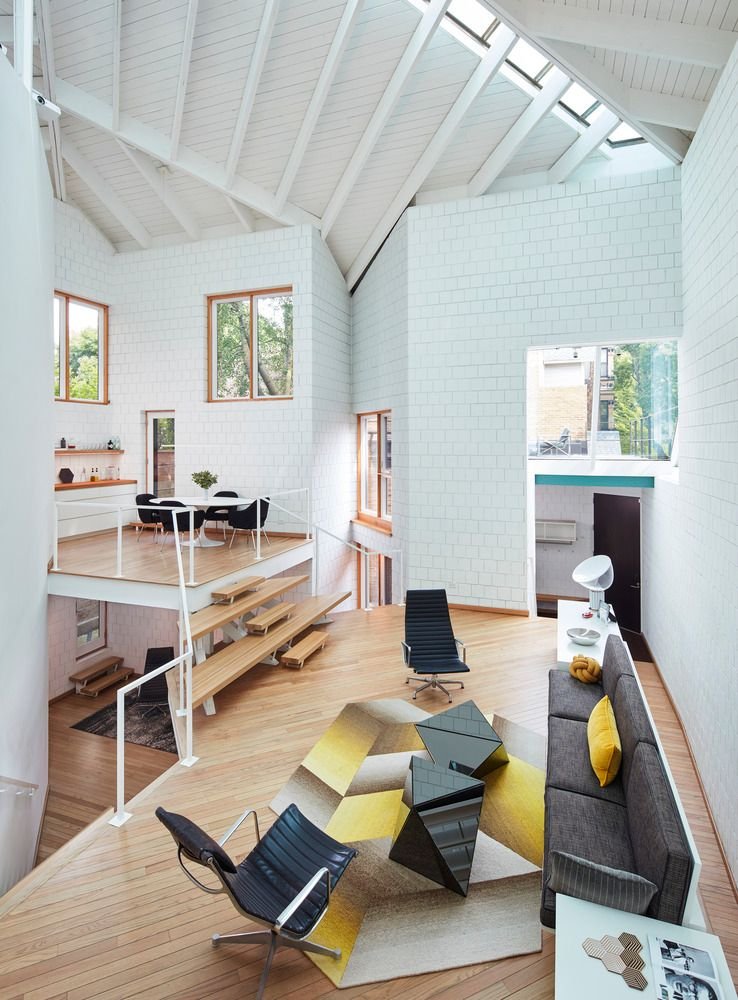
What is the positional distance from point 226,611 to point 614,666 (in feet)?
11.7

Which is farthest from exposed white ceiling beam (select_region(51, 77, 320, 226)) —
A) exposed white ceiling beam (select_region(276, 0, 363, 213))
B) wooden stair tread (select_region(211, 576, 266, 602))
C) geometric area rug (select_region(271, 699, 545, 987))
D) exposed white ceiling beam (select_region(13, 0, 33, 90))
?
geometric area rug (select_region(271, 699, 545, 987))

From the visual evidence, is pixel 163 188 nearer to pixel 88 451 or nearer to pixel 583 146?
pixel 88 451

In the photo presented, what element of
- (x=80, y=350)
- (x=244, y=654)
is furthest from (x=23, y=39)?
(x=244, y=654)

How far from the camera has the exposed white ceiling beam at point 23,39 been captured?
4898mm

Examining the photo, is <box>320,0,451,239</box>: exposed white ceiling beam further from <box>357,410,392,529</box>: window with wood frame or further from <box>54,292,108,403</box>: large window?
<box>54,292,108,403</box>: large window

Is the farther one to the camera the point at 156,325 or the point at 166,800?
the point at 156,325

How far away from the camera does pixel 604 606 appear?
19.3ft

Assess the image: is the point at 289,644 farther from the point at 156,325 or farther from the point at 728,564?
the point at 156,325

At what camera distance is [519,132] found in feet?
21.1

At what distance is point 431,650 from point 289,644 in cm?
172

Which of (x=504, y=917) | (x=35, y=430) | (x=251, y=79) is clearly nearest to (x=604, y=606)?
(x=504, y=917)

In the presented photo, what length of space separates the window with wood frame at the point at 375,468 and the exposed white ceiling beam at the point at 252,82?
3.93 meters

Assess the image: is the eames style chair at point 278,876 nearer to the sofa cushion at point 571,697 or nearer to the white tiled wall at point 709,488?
the sofa cushion at point 571,697

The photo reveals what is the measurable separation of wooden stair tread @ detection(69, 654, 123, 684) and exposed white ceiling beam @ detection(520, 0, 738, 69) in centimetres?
950
